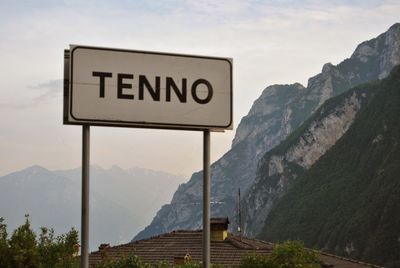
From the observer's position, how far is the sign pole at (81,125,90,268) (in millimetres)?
6367

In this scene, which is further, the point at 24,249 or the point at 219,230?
the point at 219,230

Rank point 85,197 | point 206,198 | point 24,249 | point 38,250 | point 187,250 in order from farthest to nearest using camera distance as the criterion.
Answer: point 187,250 → point 38,250 → point 24,249 → point 206,198 → point 85,197

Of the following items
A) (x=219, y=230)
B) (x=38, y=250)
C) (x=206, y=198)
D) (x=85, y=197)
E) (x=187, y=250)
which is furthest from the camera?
(x=219, y=230)

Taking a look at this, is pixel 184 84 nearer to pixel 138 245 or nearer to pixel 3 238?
pixel 3 238

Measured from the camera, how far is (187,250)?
54.7 m

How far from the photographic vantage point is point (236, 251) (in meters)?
53.9

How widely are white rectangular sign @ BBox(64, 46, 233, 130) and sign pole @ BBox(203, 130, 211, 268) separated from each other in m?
0.21

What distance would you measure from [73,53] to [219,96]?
4.41 feet

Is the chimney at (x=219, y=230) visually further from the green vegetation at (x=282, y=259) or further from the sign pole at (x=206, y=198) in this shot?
the sign pole at (x=206, y=198)

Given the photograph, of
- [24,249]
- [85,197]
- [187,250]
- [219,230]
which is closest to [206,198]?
[85,197]

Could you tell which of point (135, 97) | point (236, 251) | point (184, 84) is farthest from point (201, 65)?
point (236, 251)

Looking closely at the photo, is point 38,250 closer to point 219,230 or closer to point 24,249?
point 24,249

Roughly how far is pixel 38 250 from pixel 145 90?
2547 centimetres

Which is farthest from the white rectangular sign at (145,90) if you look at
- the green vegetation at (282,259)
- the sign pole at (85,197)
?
the green vegetation at (282,259)
